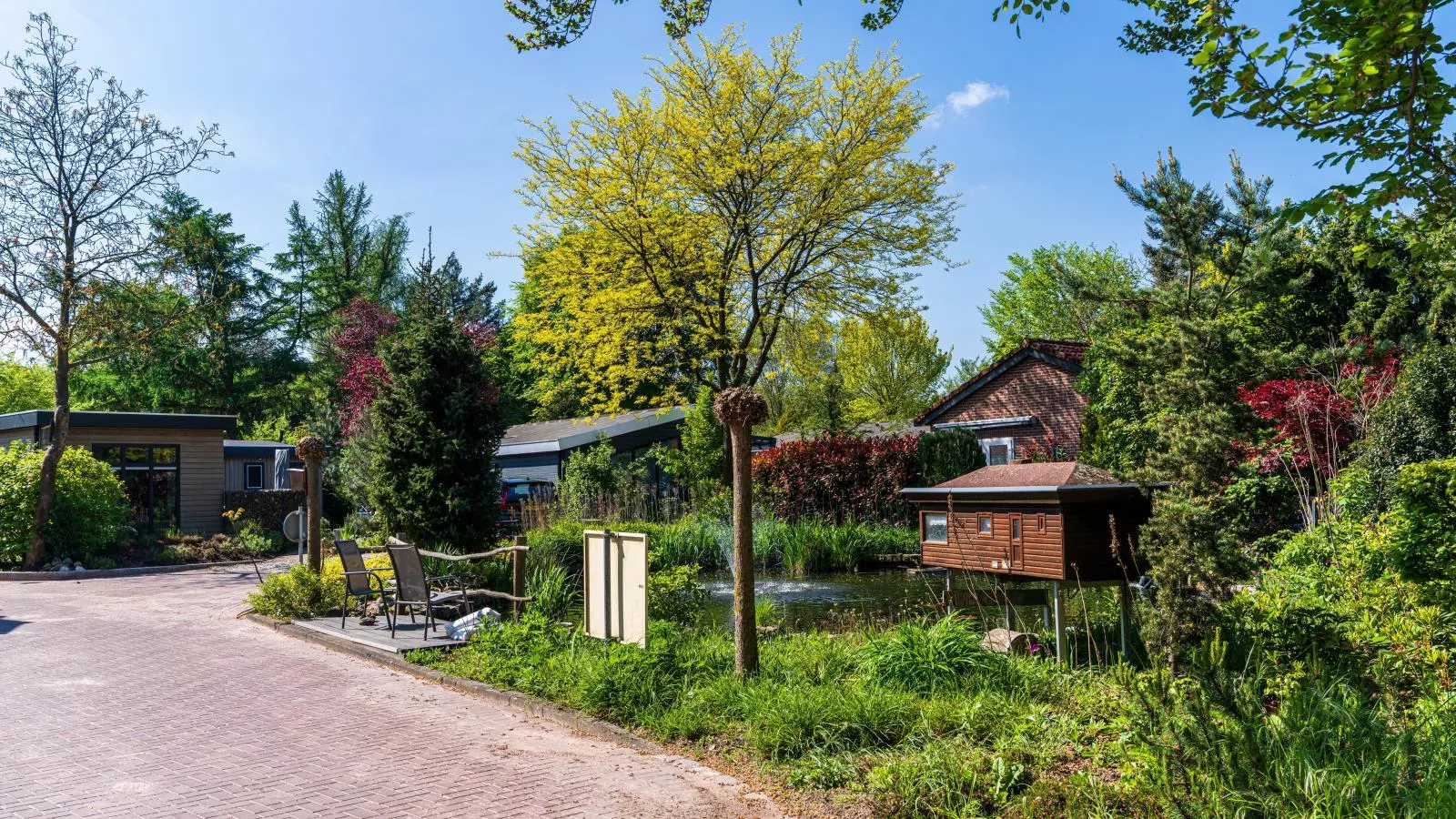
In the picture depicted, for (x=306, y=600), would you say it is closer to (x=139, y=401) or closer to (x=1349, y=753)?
(x=1349, y=753)

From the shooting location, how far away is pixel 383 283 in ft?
154

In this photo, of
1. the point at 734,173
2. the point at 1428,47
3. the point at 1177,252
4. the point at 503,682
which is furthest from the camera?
the point at 734,173

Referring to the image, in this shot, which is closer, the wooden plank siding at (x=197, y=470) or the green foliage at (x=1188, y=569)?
the green foliage at (x=1188, y=569)

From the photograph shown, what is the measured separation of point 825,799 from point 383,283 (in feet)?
152

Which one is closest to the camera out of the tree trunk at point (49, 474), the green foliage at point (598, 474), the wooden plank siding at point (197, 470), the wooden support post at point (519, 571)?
the wooden support post at point (519, 571)

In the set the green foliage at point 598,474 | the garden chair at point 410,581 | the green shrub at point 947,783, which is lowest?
the green shrub at point 947,783

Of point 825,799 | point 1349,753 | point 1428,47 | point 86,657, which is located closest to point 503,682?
point 825,799

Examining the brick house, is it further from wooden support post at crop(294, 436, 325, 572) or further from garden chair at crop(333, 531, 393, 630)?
garden chair at crop(333, 531, 393, 630)

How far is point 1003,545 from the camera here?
315 inches

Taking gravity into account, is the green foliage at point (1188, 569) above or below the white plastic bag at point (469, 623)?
above

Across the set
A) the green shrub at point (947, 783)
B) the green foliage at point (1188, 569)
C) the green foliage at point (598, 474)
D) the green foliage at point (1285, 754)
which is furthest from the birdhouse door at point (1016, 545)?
the green foliage at point (598, 474)

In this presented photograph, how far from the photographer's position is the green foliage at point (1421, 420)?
33.3 feet

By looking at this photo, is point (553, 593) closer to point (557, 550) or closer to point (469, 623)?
point (469, 623)

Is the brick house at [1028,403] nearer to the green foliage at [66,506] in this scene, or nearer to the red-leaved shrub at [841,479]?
the red-leaved shrub at [841,479]
